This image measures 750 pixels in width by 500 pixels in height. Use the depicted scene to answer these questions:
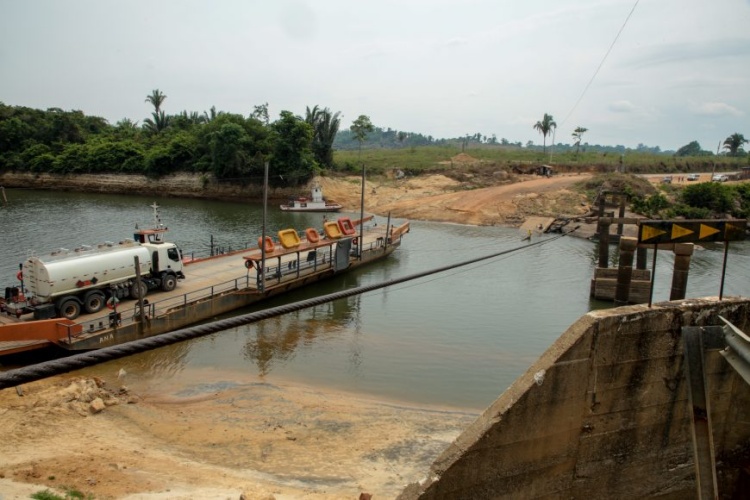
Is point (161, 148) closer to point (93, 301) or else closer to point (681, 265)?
point (93, 301)

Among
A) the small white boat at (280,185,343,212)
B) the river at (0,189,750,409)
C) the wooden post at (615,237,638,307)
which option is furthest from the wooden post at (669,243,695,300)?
the small white boat at (280,185,343,212)

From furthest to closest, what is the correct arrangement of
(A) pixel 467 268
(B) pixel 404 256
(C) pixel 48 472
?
(B) pixel 404 256, (A) pixel 467 268, (C) pixel 48 472

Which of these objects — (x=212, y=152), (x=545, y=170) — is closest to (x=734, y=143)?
(x=545, y=170)

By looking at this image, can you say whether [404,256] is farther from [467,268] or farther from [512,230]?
[512,230]

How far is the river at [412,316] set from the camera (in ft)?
61.1

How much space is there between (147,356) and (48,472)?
9034mm

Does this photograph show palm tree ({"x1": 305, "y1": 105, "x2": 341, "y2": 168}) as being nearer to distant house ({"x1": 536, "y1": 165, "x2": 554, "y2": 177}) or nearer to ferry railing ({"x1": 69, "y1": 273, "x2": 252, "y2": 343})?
distant house ({"x1": 536, "y1": 165, "x2": 554, "y2": 177})

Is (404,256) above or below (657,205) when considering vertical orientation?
below

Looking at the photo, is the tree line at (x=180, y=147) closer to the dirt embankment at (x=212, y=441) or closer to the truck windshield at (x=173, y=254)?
the truck windshield at (x=173, y=254)

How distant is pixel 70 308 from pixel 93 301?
960 mm

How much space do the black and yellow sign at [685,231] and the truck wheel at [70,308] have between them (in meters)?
18.6

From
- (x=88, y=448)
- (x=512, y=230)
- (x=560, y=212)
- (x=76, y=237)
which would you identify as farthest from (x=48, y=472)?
(x=560, y=212)

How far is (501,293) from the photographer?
3016 centimetres

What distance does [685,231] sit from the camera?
336 inches
